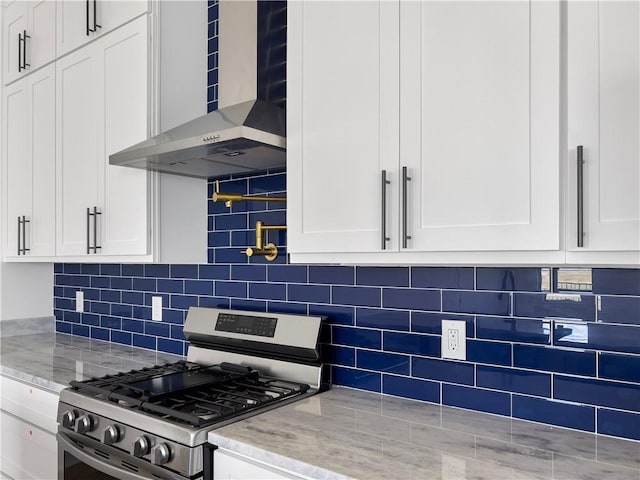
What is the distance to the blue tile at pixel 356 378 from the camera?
6.12 feet

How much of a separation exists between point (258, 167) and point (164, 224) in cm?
48

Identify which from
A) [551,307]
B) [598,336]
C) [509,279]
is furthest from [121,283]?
[598,336]

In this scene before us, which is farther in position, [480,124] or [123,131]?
[123,131]

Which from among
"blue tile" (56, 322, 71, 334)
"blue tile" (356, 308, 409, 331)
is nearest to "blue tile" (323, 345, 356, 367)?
"blue tile" (356, 308, 409, 331)

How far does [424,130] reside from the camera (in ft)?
4.49

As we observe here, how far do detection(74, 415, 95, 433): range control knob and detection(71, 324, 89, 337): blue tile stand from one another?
149cm

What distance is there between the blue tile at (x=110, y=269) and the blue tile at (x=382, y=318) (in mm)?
1623

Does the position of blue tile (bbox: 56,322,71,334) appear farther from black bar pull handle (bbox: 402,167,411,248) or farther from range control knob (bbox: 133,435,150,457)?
black bar pull handle (bbox: 402,167,411,248)

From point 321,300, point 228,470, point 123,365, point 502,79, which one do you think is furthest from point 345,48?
point 123,365

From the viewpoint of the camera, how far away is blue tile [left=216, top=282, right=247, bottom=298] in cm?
230

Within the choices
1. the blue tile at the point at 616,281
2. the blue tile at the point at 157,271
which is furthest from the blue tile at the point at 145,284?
the blue tile at the point at 616,281

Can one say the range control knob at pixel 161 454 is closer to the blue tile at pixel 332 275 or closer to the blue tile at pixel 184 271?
the blue tile at pixel 332 275

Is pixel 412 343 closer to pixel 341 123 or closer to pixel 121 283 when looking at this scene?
pixel 341 123

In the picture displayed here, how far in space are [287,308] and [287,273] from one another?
141 millimetres
